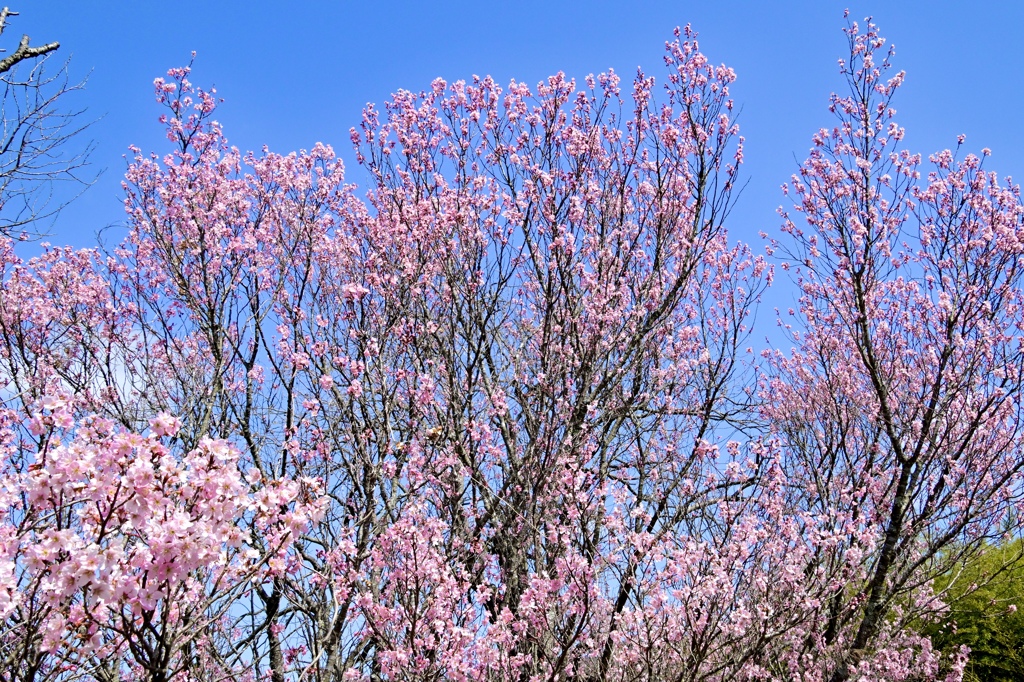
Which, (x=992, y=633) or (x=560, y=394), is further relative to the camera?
(x=992, y=633)

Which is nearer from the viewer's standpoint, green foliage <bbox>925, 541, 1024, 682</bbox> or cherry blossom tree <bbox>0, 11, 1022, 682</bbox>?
cherry blossom tree <bbox>0, 11, 1022, 682</bbox>

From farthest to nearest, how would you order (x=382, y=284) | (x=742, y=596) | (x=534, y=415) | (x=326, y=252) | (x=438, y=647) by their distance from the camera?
(x=326, y=252)
(x=382, y=284)
(x=534, y=415)
(x=742, y=596)
(x=438, y=647)

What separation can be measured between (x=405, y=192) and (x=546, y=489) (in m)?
4.22

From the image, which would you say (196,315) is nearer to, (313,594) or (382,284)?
(382,284)

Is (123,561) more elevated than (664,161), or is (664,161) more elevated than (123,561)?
(664,161)

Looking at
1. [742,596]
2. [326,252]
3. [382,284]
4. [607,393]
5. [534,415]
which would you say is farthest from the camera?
[326,252]

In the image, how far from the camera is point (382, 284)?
9.05 metres

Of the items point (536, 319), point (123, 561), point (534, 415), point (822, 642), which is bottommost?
point (822, 642)

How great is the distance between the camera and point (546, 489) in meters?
7.18

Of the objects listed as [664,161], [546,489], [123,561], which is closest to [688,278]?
[664,161]

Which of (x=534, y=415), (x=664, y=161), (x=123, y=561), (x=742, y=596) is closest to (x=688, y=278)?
(x=664, y=161)

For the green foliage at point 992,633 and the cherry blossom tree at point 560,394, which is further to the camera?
the green foliage at point 992,633

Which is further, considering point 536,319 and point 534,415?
point 536,319

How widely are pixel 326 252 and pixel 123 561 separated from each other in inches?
274
